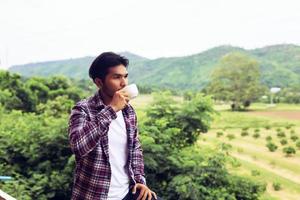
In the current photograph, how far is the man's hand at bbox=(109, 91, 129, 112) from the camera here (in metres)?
1.19

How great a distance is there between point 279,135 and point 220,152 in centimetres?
1813

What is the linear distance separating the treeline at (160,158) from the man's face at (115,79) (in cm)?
222

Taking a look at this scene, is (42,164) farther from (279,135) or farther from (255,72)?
(255,72)

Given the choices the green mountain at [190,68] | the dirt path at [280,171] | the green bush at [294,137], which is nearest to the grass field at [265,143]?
the dirt path at [280,171]

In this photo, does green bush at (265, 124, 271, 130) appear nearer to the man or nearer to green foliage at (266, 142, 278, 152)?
green foliage at (266, 142, 278, 152)

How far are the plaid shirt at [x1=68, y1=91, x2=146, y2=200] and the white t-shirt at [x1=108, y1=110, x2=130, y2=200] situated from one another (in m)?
0.02

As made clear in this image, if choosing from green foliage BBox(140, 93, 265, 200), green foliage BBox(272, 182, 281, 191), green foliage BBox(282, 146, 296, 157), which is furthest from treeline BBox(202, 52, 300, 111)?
green foliage BBox(140, 93, 265, 200)

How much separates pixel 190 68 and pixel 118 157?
175ft

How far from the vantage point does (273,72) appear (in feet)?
146

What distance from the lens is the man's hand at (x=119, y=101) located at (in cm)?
119

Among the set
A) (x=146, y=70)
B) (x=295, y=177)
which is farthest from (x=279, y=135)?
(x=146, y=70)

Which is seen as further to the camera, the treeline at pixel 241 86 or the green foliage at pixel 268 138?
the treeline at pixel 241 86

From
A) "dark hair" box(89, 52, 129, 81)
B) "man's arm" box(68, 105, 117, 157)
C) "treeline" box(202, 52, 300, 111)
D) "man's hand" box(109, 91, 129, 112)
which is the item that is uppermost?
Answer: "dark hair" box(89, 52, 129, 81)

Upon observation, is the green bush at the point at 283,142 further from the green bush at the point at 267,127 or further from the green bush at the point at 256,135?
the green bush at the point at 267,127
